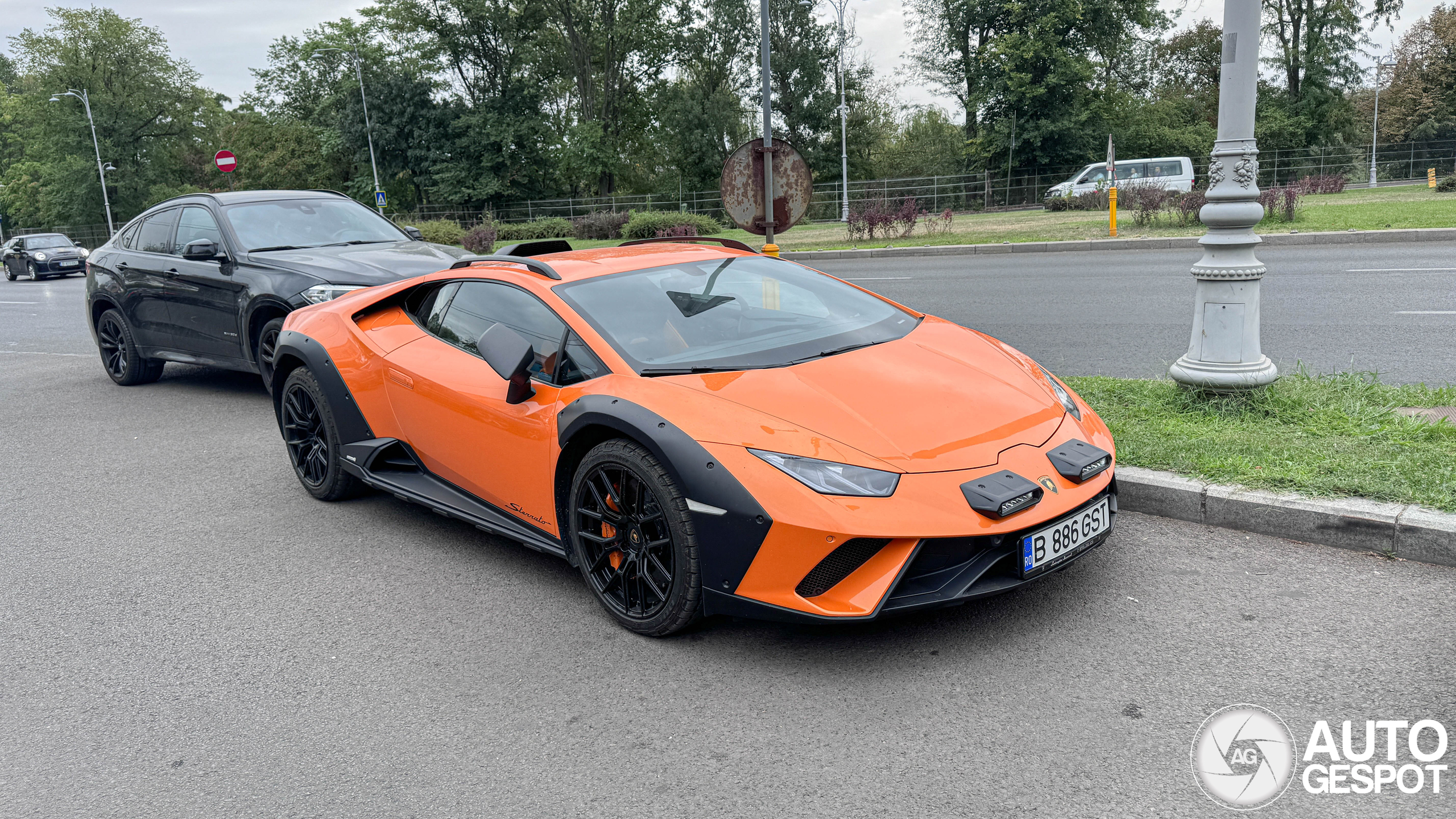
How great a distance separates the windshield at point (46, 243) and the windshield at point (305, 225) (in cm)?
2843

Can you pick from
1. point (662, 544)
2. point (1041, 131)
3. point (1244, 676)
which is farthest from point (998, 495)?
point (1041, 131)

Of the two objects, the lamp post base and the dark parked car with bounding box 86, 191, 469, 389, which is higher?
the dark parked car with bounding box 86, 191, 469, 389

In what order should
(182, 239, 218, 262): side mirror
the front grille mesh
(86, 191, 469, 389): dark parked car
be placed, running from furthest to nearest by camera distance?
1. (182, 239, 218, 262): side mirror
2. (86, 191, 469, 389): dark parked car
3. the front grille mesh

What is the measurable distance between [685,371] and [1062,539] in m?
1.43

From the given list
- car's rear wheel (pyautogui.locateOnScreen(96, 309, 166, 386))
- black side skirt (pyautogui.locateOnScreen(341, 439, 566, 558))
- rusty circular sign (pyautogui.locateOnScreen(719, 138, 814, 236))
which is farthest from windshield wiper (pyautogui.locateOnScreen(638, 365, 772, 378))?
car's rear wheel (pyautogui.locateOnScreen(96, 309, 166, 386))

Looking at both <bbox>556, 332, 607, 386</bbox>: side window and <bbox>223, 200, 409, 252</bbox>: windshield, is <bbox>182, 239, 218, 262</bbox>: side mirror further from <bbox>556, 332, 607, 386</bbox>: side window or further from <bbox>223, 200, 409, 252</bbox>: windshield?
<bbox>556, 332, 607, 386</bbox>: side window

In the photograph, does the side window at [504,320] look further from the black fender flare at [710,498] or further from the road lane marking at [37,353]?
the road lane marking at [37,353]

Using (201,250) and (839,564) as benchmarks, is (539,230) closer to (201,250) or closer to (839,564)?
(201,250)

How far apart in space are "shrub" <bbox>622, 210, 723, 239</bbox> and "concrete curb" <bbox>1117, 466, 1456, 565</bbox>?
24.8 m

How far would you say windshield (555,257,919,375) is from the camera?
370 cm

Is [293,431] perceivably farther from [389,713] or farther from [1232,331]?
[1232,331]

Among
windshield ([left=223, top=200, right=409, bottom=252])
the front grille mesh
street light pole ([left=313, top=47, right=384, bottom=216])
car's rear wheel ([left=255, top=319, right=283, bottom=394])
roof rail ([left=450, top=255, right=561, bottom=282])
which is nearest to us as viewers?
the front grille mesh

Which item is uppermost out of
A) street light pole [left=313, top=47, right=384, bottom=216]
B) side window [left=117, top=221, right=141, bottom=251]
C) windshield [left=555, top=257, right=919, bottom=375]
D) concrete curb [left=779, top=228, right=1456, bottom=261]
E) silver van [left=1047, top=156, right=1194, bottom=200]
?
street light pole [left=313, top=47, right=384, bottom=216]

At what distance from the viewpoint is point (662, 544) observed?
329 centimetres
